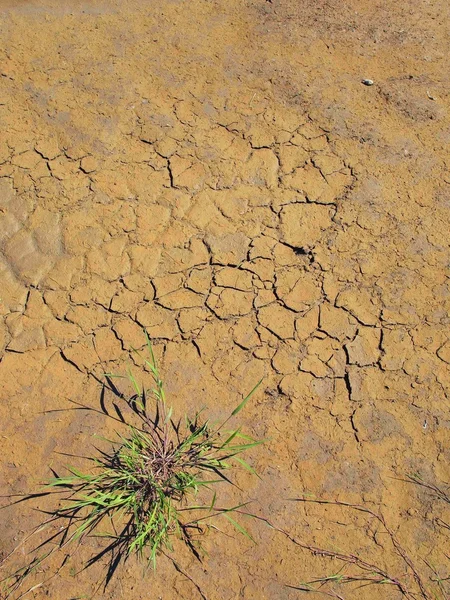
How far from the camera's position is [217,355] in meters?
2.66

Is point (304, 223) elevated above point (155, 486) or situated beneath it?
elevated above

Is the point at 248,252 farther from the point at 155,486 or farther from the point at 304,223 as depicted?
the point at 155,486

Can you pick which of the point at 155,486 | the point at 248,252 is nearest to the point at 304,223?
the point at 248,252

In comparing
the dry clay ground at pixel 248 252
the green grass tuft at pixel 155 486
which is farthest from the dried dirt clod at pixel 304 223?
the green grass tuft at pixel 155 486

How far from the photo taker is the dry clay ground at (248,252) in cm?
236

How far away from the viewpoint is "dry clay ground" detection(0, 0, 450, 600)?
236 centimetres

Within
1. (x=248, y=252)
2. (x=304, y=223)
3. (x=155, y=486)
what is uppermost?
(x=304, y=223)

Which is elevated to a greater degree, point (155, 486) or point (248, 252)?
point (248, 252)

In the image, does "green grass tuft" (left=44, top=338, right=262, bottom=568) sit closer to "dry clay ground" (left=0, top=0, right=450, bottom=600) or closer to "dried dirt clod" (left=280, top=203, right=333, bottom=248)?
"dry clay ground" (left=0, top=0, right=450, bottom=600)

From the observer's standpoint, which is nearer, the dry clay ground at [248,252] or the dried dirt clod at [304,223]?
the dry clay ground at [248,252]

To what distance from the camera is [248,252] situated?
289cm

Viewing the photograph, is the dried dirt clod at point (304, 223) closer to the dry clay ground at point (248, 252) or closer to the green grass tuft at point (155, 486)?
the dry clay ground at point (248, 252)

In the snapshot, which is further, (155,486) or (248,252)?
(248,252)

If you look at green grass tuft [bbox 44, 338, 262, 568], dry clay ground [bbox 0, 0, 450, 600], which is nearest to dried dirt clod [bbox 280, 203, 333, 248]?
dry clay ground [bbox 0, 0, 450, 600]
